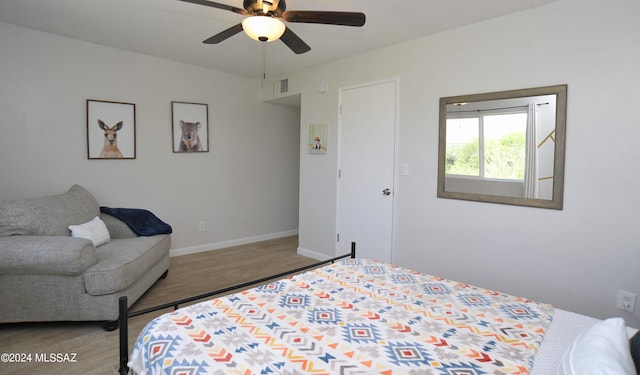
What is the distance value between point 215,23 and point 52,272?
232 cm

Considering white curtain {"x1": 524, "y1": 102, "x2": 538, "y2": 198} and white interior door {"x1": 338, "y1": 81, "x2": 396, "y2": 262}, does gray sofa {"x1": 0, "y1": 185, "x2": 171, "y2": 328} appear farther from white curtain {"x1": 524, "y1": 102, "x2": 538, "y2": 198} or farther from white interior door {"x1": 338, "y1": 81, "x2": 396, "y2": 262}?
white curtain {"x1": 524, "y1": 102, "x2": 538, "y2": 198}

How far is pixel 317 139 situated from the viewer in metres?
4.30

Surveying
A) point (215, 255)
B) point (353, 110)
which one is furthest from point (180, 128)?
point (353, 110)

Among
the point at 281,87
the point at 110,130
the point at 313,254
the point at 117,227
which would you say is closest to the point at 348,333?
the point at 117,227

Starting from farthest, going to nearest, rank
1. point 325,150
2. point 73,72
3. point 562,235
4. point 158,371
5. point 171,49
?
point 325,150 → point 171,49 → point 73,72 → point 562,235 → point 158,371

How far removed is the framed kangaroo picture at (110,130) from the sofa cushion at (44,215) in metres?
0.69

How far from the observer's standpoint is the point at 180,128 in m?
4.37

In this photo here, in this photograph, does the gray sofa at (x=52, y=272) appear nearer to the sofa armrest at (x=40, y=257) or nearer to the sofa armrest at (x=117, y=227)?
the sofa armrest at (x=40, y=257)

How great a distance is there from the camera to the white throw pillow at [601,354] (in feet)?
2.92

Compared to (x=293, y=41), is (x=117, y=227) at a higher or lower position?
lower

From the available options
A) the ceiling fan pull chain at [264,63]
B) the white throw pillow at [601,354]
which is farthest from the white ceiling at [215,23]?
the white throw pillow at [601,354]

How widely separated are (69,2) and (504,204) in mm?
3782

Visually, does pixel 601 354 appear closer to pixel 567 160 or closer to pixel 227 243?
pixel 567 160

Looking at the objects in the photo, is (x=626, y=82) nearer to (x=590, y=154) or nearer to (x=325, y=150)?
(x=590, y=154)
